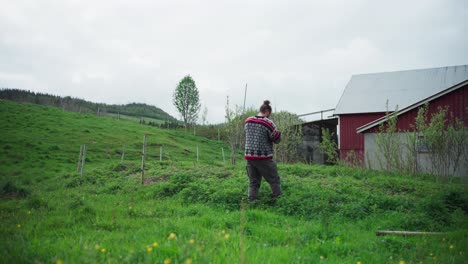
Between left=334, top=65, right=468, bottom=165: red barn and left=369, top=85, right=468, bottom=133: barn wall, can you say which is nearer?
left=369, top=85, right=468, bottom=133: barn wall

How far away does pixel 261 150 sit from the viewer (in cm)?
637

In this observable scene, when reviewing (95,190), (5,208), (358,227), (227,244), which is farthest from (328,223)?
(95,190)

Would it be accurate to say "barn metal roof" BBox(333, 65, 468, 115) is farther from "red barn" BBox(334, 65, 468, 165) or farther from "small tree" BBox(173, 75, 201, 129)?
"small tree" BBox(173, 75, 201, 129)

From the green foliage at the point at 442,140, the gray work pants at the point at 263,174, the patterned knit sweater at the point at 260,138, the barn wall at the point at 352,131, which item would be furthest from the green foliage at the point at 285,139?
the patterned knit sweater at the point at 260,138

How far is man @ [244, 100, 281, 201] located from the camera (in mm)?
6383

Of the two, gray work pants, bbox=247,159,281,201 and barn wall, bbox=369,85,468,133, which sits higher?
barn wall, bbox=369,85,468,133

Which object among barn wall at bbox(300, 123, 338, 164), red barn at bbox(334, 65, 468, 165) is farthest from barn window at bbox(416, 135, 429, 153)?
barn wall at bbox(300, 123, 338, 164)

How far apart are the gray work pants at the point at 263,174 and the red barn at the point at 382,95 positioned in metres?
15.1

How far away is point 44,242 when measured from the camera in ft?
12.7

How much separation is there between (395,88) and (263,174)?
19933 mm

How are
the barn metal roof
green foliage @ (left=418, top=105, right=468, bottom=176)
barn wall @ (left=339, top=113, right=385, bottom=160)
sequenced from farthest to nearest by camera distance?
the barn metal roof < barn wall @ (left=339, top=113, right=385, bottom=160) < green foliage @ (left=418, top=105, right=468, bottom=176)

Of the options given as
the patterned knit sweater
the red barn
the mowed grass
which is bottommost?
the mowed grass

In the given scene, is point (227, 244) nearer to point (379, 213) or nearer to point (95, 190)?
point (379, 213)

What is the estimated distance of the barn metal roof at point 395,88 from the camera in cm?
2106
